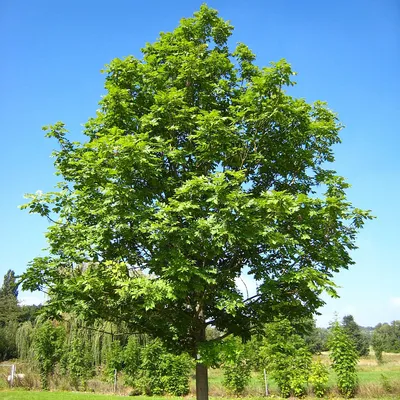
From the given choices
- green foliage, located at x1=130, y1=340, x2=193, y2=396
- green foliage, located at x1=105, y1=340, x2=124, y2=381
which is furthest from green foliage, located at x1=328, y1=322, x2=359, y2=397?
green foliage, located at x1=105, y1=340, x2=124, y2=381

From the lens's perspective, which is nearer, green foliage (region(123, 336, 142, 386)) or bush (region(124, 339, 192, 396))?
bush (region(124, 339, 192, 396))

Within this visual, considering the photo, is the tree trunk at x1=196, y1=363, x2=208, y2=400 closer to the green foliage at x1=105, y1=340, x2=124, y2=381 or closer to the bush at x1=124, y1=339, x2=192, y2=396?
the bush at x1=124, y1=339, x2=192, y2=396

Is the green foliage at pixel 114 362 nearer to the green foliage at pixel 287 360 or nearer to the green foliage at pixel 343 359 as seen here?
the green foliage at pixel 287 360

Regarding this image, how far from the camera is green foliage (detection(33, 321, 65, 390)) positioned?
23312 millimetres

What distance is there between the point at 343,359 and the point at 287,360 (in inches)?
105

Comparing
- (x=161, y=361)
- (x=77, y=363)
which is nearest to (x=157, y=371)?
(x=161, y=361)

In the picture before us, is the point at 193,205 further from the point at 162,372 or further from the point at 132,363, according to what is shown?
the point at 132,363

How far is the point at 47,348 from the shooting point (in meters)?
23.6

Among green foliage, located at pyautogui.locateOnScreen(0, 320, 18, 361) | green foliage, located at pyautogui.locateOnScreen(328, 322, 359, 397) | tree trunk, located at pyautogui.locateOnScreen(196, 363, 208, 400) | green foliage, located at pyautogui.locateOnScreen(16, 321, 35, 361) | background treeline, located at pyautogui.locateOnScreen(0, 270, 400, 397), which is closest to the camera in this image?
tree trunk, located at pyautogui.locateOnScreen(196, 363, 208, 400)

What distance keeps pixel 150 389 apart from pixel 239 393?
529 centimetres

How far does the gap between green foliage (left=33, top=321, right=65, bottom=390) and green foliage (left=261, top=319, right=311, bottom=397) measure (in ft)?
43.4

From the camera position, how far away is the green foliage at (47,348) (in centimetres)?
2331

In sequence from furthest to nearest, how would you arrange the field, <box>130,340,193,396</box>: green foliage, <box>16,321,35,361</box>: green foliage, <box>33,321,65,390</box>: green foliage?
<box>16,321,35,361</box>: green foliage < <box>33,321,65,390</box>: green foliage < <box>130,340,193,396</box>: green foliage < the field

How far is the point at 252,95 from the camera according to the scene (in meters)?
7.54
